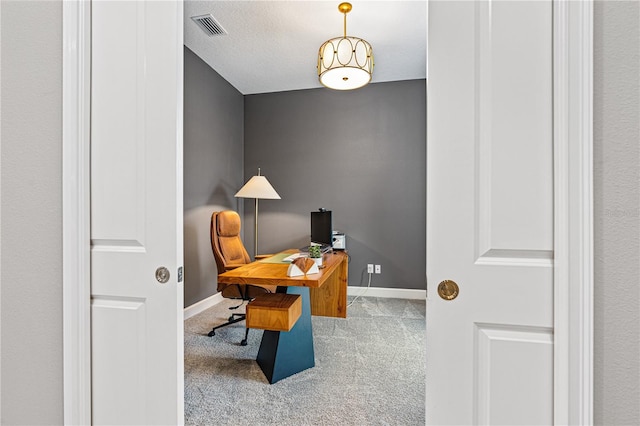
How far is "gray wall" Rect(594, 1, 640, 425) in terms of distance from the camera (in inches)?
30.8

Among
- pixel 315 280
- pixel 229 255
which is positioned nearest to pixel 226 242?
pixel 229 255

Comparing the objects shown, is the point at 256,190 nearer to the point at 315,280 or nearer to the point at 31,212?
the point at 315,280

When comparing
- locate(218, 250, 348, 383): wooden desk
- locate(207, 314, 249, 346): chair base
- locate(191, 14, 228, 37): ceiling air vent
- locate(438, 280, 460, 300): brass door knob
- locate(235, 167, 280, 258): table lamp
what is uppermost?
locate(191, 14, 228, 37): ceiling air vent

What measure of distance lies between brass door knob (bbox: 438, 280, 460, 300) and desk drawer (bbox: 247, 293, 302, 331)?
1.22 meters

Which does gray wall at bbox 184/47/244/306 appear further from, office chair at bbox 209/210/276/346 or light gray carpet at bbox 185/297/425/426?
light gray carpet at bbox 185/297/425/426

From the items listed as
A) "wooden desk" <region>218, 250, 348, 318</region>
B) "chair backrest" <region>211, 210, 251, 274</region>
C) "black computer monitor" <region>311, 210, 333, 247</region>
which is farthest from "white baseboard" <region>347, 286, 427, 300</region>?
"chair backrest" <region>211, 210, 251, 274</region>

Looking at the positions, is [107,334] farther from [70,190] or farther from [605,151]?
[605,151]

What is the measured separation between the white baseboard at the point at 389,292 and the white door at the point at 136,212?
3.25m

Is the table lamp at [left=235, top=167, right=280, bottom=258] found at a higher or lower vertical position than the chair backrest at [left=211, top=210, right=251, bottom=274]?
higher

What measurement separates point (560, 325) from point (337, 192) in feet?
11.5

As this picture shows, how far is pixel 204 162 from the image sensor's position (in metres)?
3.58

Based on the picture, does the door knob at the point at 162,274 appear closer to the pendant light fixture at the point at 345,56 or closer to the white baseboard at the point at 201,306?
the pendant light fixture at the point at 345,56

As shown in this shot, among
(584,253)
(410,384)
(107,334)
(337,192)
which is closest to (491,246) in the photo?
(584,253)

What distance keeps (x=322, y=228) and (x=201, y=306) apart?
5.23 ft
